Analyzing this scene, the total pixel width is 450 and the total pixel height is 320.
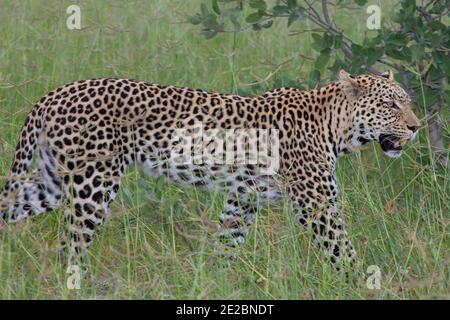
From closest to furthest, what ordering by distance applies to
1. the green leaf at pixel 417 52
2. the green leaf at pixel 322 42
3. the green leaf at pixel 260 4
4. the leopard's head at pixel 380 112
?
the leopard's head at pixel 380 112, the green leaf at pixel 417 52, the green leaf at pixel 260 4, the green leaf at pixel 322 42

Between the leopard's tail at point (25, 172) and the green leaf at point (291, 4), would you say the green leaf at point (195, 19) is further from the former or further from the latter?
the leopard's tail at point (25, 172)

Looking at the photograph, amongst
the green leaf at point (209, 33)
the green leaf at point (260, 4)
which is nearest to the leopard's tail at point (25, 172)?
the green leaf at point (209, 33)

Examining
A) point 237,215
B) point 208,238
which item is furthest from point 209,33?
point 208,238

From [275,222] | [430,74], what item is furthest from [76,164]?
[430,74]

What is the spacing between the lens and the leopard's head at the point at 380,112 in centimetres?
638

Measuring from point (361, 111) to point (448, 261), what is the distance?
1.20 meters

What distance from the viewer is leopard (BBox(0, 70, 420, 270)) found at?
6055 mm

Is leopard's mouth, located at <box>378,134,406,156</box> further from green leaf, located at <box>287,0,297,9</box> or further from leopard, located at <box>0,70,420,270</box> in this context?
green leaf, located at <box>287,0,297,9</box>

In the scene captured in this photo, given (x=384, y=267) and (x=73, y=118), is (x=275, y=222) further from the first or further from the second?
(x=73, y=118)

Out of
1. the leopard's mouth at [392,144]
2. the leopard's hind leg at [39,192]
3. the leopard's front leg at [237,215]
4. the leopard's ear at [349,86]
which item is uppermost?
the leopard's ear at [349,86]

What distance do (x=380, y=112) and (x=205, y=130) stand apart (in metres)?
1.00

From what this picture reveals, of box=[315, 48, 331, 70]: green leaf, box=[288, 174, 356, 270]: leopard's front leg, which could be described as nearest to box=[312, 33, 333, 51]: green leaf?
box=[315, 48, 331, 70]: green leaf

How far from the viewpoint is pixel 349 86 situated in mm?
6441
